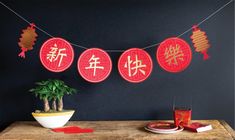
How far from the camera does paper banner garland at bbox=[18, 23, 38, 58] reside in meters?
2.27

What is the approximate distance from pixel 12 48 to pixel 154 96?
124cm

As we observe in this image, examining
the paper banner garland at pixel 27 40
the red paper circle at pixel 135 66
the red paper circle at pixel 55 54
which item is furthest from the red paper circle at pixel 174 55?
the paper banner garland at pixel 27 40

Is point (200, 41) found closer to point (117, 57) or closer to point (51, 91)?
point (117, 57)

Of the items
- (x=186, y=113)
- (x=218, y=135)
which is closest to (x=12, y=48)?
(x=186, y=113)

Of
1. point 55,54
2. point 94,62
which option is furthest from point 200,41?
point 55,54

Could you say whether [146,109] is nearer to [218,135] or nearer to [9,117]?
[218,135]

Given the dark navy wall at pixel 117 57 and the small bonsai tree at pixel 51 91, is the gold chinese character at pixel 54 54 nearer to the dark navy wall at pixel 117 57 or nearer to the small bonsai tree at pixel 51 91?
the small bonsai tree at pixel 51 91

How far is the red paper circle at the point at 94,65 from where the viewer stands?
2230mm

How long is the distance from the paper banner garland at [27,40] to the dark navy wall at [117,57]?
7.6 inches

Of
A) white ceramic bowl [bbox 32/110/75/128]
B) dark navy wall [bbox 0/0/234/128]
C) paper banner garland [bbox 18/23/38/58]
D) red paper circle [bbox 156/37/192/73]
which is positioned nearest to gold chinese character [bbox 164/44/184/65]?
red paper circle [bbox 156/37/192/73]

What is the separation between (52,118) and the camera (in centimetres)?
217

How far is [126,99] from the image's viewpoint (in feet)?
8.23

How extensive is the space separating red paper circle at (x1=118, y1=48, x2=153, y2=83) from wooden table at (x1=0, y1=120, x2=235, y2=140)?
0.37 meters

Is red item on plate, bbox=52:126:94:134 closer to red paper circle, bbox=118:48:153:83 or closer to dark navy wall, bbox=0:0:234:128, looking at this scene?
dark navy wall, bbox=0:0:234:128
